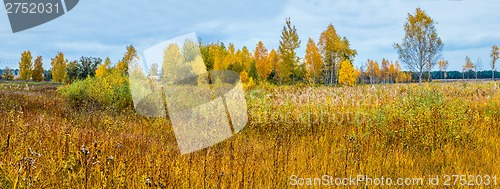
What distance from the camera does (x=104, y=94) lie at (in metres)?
12.5

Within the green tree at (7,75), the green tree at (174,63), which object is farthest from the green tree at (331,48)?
the green tree at (7,75)

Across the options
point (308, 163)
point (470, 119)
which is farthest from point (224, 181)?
point (470, 119)

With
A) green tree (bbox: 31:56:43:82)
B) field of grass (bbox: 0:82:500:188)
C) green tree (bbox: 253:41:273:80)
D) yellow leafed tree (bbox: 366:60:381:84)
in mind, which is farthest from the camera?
yellow leafed tree (bbox: 366:60:381:84)

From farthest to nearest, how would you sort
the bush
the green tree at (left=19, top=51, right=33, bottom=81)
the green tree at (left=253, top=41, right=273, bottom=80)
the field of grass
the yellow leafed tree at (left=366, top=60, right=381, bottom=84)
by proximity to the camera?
1. the yellow leafed tree at (left=366, top=60, right=381, bottom=84)
2. the green tree at (left=19, top=51, right=33, bottom=81)
3. the green tree at (left=253, top=41, right=273, bottom=80)
4. the bush
5. the field of grass

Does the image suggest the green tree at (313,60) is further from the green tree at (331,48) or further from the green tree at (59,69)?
the green tree at (59,69)

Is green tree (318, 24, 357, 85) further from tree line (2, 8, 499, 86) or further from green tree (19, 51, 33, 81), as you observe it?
green tree (19, 51, 33, 81)

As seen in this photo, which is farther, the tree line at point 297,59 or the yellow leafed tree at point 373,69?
the yellow leafed tree at point 373,69

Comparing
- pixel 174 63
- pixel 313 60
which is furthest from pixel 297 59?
pixel 174 63

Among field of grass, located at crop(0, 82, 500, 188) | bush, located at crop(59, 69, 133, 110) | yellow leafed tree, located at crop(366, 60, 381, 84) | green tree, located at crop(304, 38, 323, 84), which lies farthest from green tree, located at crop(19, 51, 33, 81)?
yellow leafed tree, located at crop(366, 60, 381, 84)

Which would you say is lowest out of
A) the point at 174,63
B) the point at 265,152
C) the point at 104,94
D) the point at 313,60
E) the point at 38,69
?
the point at 265,152

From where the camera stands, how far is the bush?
11422mm

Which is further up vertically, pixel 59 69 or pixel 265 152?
pixel 59 69

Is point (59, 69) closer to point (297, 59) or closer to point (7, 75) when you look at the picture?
point (7, 75)

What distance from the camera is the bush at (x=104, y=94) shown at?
11.4 metres
